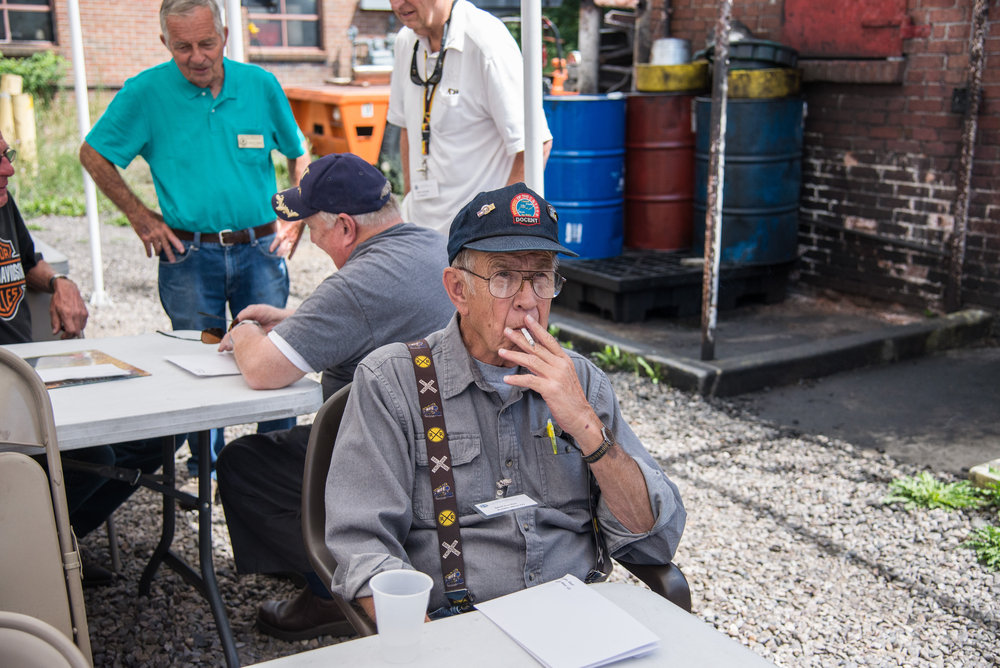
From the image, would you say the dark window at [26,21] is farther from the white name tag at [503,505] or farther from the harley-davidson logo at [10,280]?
the white name tag at [503,505]

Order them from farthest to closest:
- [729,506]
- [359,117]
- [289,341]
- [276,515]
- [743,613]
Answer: [359,117]
[729,506]
[743,613]
[276,515]
[289,341]

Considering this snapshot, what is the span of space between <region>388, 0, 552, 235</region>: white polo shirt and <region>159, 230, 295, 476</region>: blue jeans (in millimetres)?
680

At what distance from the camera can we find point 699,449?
4.43 m

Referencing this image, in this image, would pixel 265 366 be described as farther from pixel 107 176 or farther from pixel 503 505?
pixel 107 176

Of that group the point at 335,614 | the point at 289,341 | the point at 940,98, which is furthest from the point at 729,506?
the point at 940,98

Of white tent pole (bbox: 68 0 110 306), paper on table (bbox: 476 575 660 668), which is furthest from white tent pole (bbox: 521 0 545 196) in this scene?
white tent pole (bbox: 68 0 110 306)

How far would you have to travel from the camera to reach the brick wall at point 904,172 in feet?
18.7

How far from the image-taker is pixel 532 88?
3.34m

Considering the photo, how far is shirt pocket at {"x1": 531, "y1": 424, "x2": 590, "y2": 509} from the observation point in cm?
205

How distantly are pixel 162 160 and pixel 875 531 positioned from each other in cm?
307

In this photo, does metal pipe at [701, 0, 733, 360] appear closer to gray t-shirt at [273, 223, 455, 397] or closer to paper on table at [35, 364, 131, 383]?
gray t-shirt at [273, 223, 455, 397]

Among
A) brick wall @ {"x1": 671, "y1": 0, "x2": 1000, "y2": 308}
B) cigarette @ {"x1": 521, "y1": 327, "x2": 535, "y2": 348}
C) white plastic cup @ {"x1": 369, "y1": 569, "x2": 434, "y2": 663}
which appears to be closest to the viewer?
white plastic cup @ {"x1": 369, "y1": 569, "x2": 434, "y2": 663}

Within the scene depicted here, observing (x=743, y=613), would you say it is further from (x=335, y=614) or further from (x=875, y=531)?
(x=335, y=614)

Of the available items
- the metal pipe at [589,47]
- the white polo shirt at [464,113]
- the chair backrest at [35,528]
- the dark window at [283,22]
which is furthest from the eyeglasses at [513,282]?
the dark window at [283,22]
